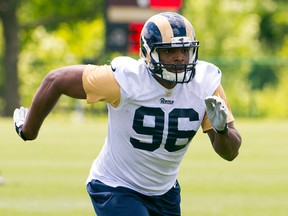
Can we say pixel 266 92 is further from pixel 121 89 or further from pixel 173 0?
pixel 121 89

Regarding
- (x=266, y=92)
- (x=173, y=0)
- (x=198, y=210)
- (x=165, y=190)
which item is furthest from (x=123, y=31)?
(x=165, y=190)

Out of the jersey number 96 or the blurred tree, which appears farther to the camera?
the blurred tree

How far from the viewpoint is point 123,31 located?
24688 millimetres

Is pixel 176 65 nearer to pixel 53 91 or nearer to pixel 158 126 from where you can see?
pixel 158 126

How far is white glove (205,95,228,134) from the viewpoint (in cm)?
526

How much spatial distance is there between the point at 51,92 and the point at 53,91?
2cm

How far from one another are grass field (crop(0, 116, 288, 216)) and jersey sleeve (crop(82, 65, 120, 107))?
405 centimetres

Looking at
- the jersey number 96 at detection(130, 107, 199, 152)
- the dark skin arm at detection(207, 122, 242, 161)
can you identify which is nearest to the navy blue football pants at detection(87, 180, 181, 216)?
the jersey number 96 at detection(130, 107, 199, 152)

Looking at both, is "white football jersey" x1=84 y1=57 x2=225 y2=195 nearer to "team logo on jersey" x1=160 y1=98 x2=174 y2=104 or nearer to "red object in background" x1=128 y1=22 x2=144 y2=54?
"team logo on jersey" x1=160 y1=98 x2=174 y2=104

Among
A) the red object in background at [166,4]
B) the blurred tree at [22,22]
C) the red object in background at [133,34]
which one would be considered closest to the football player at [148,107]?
the red object in background at [166,4]

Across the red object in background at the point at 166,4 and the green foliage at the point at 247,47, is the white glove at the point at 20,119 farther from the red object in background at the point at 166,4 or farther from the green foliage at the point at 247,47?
the green foliage at the point at 247,47

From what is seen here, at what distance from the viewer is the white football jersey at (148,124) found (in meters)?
5.59

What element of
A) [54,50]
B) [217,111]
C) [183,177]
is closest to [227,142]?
[217,111]

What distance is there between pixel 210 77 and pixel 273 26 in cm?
3935
